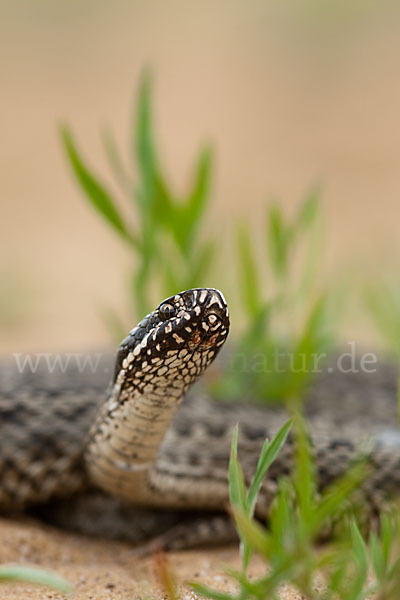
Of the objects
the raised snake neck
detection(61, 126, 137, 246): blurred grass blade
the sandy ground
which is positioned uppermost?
detection(61, 126, 137, 246): blurred grass blade

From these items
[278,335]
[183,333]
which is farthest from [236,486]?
[278,335]

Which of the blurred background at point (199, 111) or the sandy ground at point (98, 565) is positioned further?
the blurred background at point (199, 111)

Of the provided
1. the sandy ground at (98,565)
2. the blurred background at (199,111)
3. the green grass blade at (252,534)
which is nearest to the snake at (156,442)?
the sandy ground at (98,565)

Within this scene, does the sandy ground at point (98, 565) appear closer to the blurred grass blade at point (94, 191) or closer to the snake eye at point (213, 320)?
the snake eye at point (213, 320)

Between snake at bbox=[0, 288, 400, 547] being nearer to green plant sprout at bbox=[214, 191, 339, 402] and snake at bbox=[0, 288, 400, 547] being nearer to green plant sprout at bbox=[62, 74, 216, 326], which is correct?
green plant sprout at bbox=[214, 191, 339, 402]

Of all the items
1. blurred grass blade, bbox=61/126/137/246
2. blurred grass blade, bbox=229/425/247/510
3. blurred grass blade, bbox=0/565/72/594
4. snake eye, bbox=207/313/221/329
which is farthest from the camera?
blurred grass blade, bbox=61/126/137/246

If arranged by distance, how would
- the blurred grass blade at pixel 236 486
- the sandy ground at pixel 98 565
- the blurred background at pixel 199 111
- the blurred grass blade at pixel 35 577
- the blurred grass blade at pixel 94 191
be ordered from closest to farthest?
the blurred grass blade at pixel 35 577, the blurred grass blade at pixel 236 486, the sandy ground at pixel 98 565, the blurred grass blade at pixel 94 191, the blurred background at pixel 199 111

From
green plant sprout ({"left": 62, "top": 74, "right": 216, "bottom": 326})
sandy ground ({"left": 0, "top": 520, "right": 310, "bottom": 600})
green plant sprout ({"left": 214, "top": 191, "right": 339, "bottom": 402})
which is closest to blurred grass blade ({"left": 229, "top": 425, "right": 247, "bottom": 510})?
sandy ground ({"left": 0, "top": 520, "right": 310, "bottom": 600})

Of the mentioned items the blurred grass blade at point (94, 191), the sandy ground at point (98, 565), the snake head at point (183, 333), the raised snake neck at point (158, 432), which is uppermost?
the blurred grass blade at point (94, 191)
